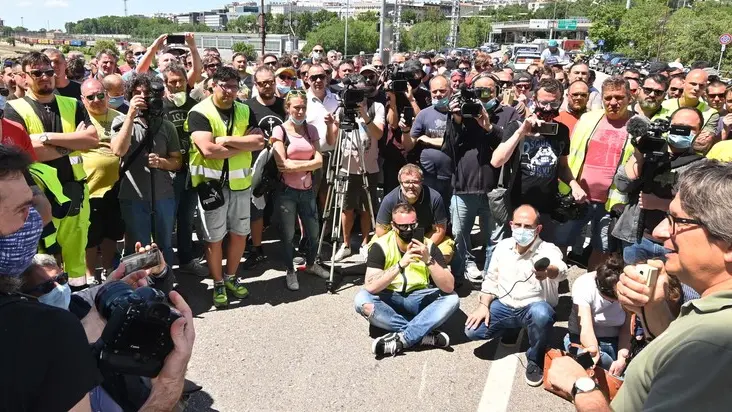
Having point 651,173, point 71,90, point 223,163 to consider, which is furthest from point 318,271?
point 71,90

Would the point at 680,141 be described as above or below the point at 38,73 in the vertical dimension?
below

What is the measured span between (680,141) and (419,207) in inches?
77.4

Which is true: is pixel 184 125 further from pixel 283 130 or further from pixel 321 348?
pixel 321 348

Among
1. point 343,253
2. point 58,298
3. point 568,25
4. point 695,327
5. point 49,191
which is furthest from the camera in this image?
point 568,25

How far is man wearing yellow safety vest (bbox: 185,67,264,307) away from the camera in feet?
13.5

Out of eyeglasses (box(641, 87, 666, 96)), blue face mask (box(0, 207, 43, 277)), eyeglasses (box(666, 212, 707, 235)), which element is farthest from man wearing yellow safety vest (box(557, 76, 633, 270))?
blue face mask (box(0, 207, 43, 277))

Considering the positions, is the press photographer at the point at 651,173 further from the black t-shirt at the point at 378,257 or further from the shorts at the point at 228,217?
the shorts at the point at 228,217

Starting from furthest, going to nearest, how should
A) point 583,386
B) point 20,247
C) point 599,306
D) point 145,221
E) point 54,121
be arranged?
1. point 145,221
2. point 54,121
3. point 599,306
4. point 583,386
5. point 20,247

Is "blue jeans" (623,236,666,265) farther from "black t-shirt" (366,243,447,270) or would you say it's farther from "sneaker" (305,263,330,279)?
"sneaker" (305,263,330,279)

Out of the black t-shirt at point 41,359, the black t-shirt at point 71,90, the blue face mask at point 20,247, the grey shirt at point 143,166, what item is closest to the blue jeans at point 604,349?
the black t-shirt at point 41,359

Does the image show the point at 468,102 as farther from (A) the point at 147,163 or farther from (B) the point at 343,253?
(A) the point at 147,163

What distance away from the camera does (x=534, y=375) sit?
11.4 ft

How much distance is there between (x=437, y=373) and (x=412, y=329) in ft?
1.25

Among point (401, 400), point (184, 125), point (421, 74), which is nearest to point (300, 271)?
point (184, 125)
